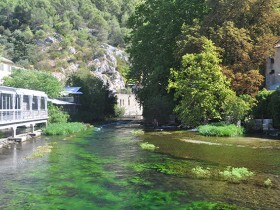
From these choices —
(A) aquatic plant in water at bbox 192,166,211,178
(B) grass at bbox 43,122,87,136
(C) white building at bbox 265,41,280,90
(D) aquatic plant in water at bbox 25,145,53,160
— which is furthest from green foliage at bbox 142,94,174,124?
(A) aquatic plant in water at bbox 192,166,211,178

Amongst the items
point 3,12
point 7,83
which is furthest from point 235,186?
point 3,12

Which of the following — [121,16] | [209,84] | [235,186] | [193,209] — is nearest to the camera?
[193,209]

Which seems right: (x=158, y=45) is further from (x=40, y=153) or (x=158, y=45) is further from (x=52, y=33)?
(x=52, y=33)

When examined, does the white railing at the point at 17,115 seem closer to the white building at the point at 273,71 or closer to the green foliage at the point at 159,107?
the green foliage at the point at 159,107

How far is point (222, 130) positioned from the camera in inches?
1388

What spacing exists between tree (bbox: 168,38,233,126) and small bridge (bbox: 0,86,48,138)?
14.9 m

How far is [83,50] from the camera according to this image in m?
122

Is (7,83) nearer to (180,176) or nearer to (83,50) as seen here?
(180,176)

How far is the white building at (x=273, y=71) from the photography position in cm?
4506

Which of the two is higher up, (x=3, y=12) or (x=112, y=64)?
(x=3, y=12)

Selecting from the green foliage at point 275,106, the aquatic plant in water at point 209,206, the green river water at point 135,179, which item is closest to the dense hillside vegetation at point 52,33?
the green foliage at point 275,106

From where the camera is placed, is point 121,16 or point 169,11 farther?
point 121,16

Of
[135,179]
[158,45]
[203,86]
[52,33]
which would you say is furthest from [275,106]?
[52,33]

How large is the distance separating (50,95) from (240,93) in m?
24.7
